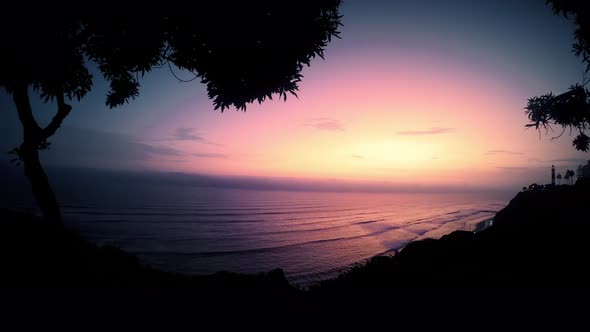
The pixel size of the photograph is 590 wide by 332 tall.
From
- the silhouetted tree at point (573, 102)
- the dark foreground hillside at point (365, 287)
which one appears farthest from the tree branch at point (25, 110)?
the silhouetted tree at point (573, 102)

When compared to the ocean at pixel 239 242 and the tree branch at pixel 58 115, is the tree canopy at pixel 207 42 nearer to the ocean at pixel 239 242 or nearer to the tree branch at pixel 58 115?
the tree branch at pixel 58 115

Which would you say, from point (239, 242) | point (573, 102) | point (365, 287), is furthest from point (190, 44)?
point (239, 242)

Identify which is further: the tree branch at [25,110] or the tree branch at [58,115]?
the tree branch at [58,115]

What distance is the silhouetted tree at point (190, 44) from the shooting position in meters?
5.25

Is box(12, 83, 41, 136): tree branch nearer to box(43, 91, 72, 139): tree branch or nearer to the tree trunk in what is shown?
the tree trunk

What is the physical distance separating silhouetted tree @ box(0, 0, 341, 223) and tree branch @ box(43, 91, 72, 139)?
0.90 ft

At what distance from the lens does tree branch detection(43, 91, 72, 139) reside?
783cm

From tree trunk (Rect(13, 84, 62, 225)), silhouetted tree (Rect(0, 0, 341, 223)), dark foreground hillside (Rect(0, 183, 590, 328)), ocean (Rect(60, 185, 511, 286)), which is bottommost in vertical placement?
ocean (Rect(60, 185, 511, 286))

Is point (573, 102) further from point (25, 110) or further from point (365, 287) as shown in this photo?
point (25, 110)

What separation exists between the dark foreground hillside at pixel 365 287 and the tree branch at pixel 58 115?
9.39ft

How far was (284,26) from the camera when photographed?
5.94 meters

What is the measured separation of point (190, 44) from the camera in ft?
20.7

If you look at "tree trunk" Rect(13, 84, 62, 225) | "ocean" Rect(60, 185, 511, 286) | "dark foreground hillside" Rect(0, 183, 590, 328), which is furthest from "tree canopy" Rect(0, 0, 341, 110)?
"ocean" Rect(60, 185, 511, 286)

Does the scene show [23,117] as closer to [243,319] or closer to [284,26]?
[284,26]
